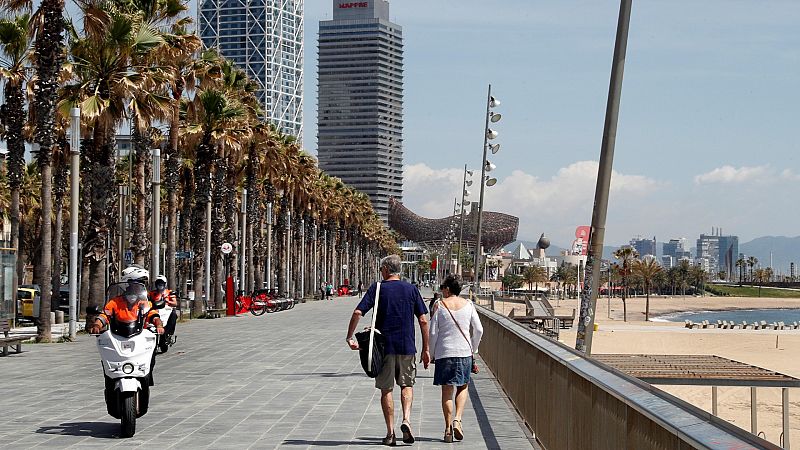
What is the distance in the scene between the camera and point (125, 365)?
11.3m

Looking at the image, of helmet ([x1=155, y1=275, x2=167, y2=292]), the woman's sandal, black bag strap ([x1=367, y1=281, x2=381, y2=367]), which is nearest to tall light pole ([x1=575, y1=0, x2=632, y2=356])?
the woman's sandal

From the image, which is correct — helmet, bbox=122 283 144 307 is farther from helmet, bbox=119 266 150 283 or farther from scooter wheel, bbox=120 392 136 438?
scooter wheel, bbox=120 392 136 438

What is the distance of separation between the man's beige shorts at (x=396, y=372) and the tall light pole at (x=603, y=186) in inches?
174

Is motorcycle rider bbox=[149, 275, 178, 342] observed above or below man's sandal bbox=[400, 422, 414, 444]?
above

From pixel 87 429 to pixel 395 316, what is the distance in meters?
3.56

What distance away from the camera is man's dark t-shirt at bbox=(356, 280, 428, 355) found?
35.7 feet

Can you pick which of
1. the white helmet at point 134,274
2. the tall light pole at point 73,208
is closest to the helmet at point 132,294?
the white helmet at point 134,274

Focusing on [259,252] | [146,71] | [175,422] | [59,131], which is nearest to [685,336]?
[259,252]

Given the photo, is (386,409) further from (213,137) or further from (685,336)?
(685,336)

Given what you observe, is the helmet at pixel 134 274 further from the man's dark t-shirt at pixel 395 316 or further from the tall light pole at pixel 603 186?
the tall light pole at pixel 603 186

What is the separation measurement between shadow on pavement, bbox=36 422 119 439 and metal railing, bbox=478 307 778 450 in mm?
4260

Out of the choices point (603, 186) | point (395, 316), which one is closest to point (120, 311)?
point (395, 316)

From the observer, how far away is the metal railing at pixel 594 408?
4.66m

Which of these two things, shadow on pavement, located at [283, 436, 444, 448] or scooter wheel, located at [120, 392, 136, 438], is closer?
shadow on pavement, located at [283, 436, 444, 448]
